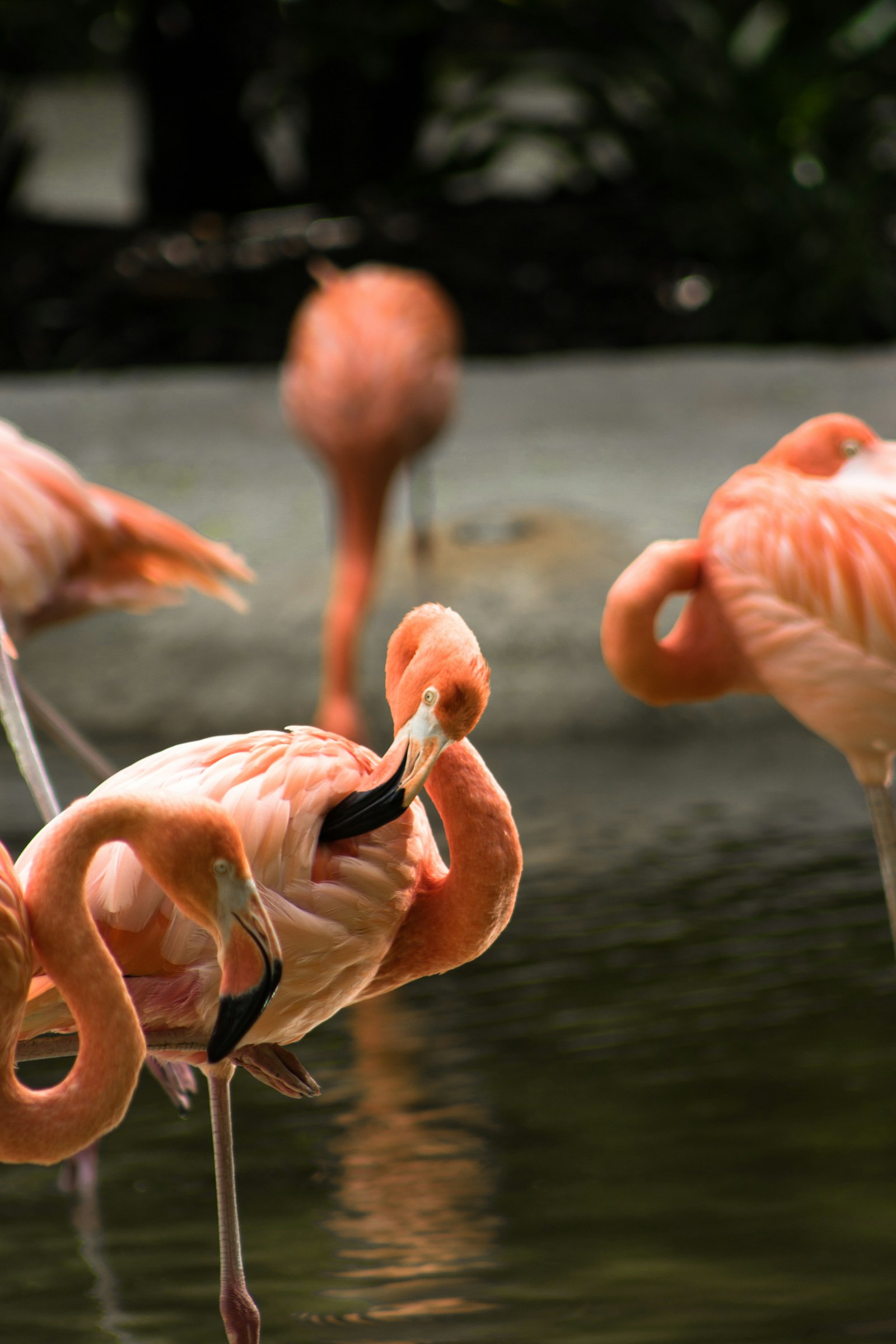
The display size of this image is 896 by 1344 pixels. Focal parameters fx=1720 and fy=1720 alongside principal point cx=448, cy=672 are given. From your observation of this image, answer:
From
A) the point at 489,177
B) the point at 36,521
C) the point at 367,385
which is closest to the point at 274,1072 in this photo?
the point at 36,521

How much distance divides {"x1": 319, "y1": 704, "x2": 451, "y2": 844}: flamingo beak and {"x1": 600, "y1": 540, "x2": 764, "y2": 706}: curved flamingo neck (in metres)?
0.92

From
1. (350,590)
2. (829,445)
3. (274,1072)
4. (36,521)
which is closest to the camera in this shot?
(274,1072)

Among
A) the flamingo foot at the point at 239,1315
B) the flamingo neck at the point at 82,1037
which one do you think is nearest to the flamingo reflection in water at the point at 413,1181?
the flamingo foot at the point at 239,1315

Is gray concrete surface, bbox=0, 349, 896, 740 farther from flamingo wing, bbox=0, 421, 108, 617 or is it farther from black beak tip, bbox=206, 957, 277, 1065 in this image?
black beak tip, bbox=206, 957, 277, 1065

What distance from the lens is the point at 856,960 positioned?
3.32 m

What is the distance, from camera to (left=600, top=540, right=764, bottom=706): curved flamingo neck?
8.75 feet

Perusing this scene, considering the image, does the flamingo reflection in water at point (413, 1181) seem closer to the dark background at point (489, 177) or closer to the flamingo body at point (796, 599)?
the flamingo body at point (796, 599)

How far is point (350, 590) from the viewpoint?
14.7 feet

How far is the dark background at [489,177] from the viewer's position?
28.2ft

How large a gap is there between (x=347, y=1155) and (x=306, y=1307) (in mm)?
462

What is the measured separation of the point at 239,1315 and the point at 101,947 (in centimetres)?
54

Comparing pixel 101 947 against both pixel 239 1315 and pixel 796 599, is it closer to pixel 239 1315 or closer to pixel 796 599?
pixel 239 1315

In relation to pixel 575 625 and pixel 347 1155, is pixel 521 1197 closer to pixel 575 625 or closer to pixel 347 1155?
pixel 347 1155

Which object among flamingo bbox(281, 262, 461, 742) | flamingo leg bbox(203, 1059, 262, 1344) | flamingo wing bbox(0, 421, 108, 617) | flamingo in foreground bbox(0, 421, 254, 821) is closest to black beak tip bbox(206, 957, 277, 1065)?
flamingo leg bbox(203, 1059, 262, 1344)
